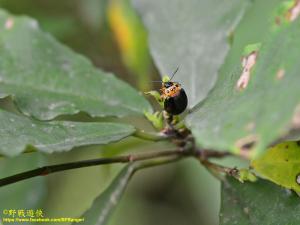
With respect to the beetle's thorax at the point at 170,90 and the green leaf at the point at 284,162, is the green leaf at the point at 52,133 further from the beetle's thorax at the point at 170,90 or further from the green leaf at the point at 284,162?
the green leaf at the point at 284,162

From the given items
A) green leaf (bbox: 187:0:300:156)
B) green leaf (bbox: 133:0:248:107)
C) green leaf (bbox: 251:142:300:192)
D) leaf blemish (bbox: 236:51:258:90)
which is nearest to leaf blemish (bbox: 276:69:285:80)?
green leaf (bbox: 187:0:300:156)

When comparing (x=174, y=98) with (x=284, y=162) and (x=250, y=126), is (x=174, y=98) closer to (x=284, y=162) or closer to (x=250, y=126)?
(x=284, y=162)

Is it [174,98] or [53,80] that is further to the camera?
[53,80]

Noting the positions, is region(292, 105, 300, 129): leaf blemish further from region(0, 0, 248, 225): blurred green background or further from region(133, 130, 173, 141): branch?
region(0, 0, 248, 225): blurred green background

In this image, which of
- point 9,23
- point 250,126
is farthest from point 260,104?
point 9,23

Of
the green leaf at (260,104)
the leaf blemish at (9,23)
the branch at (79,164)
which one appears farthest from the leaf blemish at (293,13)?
the leaf blemish at (9,23)

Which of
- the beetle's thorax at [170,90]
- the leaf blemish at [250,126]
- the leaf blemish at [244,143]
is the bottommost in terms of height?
the leaf blemish at [244,143]
